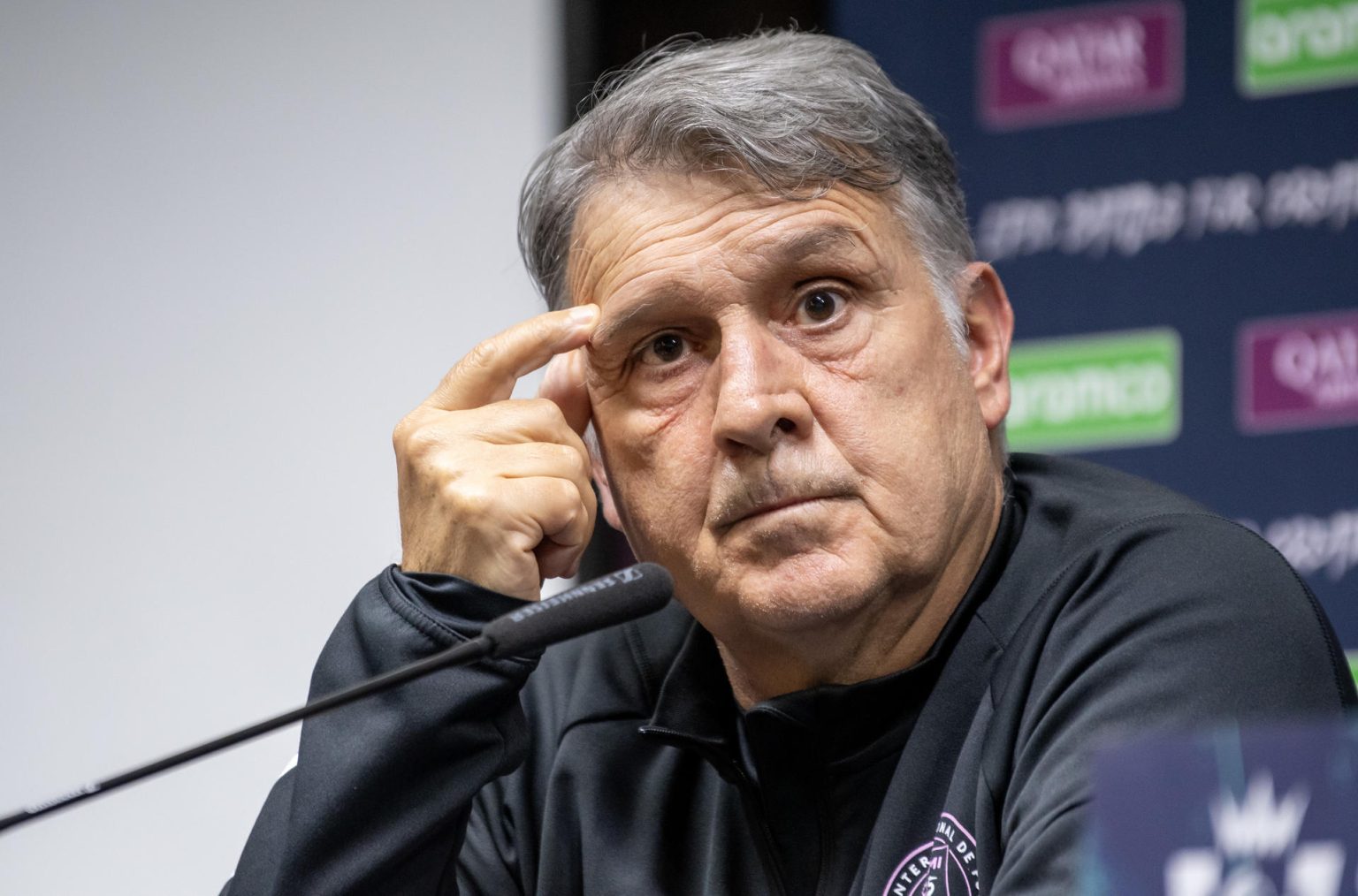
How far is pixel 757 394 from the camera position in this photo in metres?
1.54

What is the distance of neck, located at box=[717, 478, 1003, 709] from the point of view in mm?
1605

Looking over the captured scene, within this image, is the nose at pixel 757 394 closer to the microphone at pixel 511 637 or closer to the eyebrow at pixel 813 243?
the eyebrow at pixel 813 243

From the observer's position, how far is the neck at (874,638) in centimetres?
161

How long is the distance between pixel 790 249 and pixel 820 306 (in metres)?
0.07

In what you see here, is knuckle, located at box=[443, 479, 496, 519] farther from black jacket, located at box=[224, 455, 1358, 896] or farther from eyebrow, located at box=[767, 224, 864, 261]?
eyebrow, located at box=[767, 224, 864, 261]

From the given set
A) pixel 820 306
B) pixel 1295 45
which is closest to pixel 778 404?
pixel 820 306

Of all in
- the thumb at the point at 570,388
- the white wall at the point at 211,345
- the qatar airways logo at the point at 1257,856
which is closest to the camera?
the qatar airways logo at the point at 1257,856

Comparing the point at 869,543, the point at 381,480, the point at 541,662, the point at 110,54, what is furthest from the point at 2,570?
the point at 869,543

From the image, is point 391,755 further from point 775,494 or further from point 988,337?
point 988,337

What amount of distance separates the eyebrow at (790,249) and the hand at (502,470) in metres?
0.07

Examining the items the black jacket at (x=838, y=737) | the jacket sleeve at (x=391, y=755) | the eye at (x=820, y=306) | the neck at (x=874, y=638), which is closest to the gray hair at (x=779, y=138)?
the eye at (x=820, y=306)

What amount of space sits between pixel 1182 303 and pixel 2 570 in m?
2.41

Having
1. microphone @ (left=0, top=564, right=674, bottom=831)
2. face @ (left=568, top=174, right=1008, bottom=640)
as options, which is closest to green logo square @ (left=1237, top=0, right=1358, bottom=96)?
face @ (left=568, top=174, right=1008, bottom=640)

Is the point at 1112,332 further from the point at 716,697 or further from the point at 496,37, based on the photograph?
the point at 496,37
